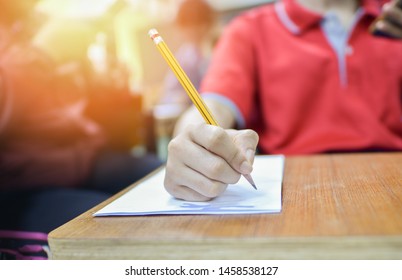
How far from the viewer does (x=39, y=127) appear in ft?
2.99

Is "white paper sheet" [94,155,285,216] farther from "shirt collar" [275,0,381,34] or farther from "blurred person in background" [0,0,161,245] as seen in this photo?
"shirt collar" [275,0,381,34]

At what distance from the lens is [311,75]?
0.90 metres

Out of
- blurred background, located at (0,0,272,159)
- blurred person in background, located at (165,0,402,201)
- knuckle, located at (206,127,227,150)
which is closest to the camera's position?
knuckle, located at (206,127,227,150)

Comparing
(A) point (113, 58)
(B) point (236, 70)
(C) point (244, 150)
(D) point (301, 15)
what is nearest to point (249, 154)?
(C) point (244, 150)

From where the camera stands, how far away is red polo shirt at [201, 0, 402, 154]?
86cm

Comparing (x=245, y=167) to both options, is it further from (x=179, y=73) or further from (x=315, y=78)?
(x=315, y=78)

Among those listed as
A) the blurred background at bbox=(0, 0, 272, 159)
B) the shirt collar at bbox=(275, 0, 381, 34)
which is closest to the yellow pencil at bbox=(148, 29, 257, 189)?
the blurred background at bbox=(0, 0, 272, 159)

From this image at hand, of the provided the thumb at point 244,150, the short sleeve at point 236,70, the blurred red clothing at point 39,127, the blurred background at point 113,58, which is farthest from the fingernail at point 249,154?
the blurred red clothing at point 39,127

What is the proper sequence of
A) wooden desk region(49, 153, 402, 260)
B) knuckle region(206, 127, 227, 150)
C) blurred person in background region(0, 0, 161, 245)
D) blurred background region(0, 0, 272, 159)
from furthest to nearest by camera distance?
blurred background region(0, 0, 272, 159) < blurred person in background region(0, 0, 161, 245) < knuckle region(206, 127, 227, 150) < wooden desk region(49, 153, 402, 260)

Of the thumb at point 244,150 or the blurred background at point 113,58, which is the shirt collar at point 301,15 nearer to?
the blurred background at point 113,58

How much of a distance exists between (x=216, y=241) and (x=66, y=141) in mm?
775

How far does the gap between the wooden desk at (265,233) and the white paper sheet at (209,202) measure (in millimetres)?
12

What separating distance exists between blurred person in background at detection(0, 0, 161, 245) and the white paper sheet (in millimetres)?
254

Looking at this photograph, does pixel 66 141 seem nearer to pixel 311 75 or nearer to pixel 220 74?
pixel 220 74
